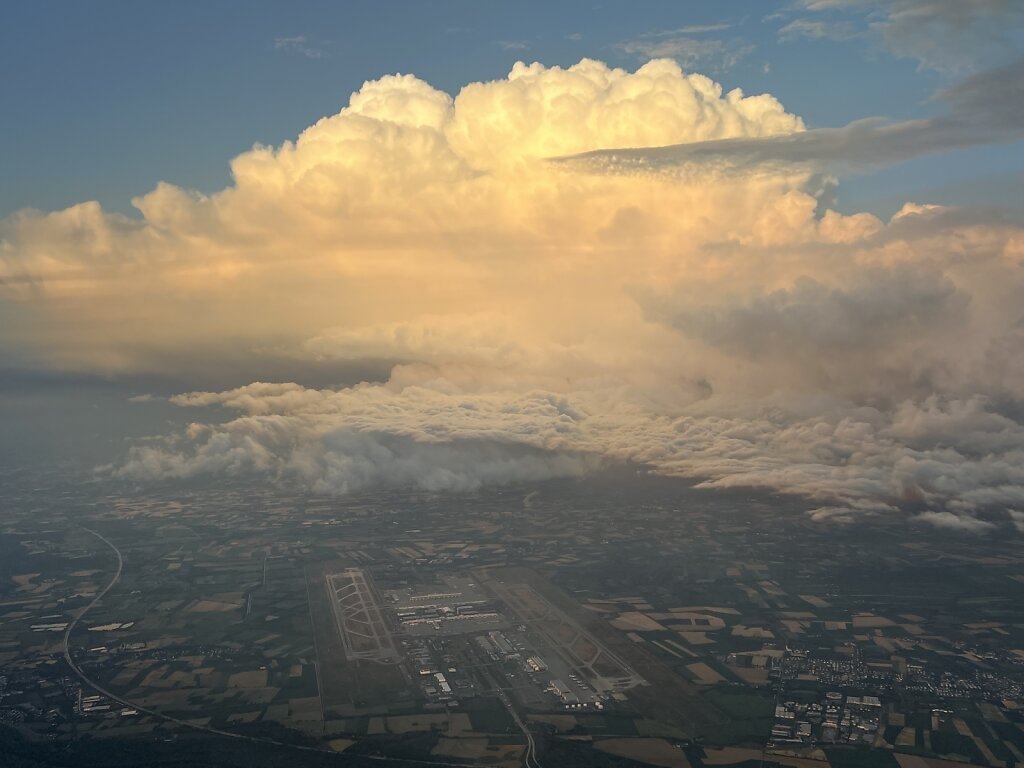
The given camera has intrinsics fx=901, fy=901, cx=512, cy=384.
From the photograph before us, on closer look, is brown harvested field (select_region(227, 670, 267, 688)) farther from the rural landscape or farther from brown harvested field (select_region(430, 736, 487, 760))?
brown harvested field (select_region(430, 736, 487, 760))

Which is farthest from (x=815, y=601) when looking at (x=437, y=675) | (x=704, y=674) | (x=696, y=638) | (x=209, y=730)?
(x=209, y=730)

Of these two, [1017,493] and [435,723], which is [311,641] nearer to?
[435,723]

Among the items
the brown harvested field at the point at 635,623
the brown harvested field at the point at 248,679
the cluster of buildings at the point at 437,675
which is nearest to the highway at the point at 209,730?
the brown harvested field at the point at 248,679

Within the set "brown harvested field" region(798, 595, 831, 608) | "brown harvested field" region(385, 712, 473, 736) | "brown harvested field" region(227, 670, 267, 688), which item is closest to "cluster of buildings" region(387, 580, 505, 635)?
"brown harvested field" region(227, 670, 267, 688)

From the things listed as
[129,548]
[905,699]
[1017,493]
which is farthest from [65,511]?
[1017,493]

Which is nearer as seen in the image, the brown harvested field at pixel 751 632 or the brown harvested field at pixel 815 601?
the brown harvested field at pixel 751 632

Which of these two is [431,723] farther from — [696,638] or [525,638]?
[696,638]

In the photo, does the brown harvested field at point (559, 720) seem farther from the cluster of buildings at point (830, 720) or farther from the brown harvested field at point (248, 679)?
the brown harvested field at point (248, 679)
